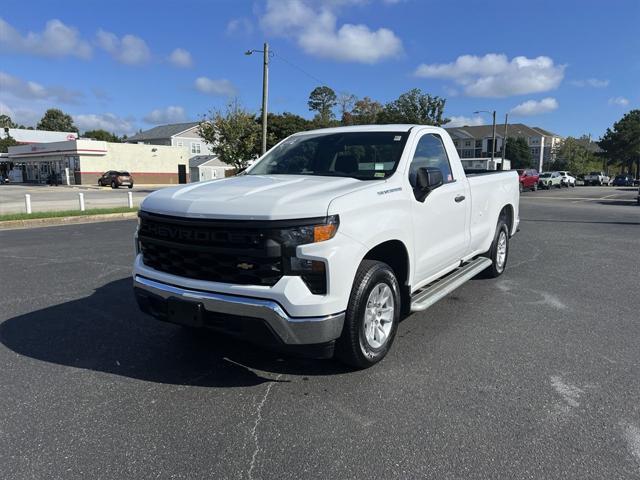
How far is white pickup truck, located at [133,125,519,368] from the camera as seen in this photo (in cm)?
304

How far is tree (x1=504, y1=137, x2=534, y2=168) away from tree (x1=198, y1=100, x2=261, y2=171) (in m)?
62.1

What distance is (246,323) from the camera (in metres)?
3.09

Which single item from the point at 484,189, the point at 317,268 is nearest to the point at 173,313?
the point at 317,268

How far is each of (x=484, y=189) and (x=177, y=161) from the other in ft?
177

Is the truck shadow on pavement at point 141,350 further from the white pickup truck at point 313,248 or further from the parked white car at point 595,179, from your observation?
the parked white car at point 595,179

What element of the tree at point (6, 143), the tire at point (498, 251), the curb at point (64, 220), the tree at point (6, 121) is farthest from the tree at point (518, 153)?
the tree at point (6, 121)

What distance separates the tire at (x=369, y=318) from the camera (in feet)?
10.9

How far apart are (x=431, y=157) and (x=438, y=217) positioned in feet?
2.22

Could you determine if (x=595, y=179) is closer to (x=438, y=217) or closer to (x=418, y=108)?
(x=418, y=108)

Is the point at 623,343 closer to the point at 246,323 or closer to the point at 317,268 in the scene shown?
the point at 317,268

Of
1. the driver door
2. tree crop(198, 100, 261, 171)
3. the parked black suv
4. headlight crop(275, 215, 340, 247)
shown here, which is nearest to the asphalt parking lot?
the driver door

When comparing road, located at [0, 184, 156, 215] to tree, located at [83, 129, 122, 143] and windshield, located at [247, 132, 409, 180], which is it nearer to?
windshield, located at [247, 132, 409, 180]

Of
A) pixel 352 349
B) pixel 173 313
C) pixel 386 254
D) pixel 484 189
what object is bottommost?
pixel 352 349

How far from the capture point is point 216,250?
10.4 ft
